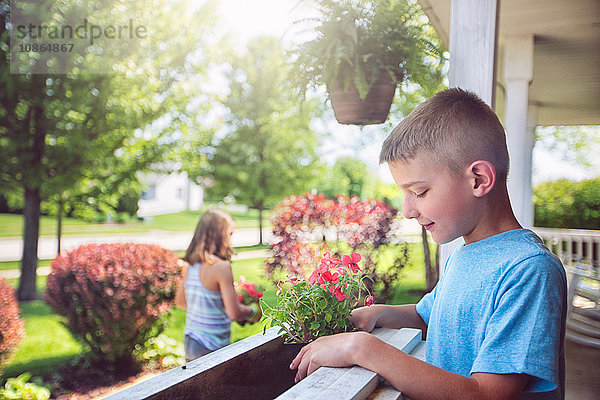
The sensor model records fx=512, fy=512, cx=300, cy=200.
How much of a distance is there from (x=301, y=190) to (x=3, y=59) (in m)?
4.94

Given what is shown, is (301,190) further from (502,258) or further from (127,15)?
(502,258)

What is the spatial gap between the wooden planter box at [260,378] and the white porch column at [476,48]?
43cm

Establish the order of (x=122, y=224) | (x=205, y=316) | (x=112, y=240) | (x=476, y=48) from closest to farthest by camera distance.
Answer: (x=476, y=48)
(x=205, y=316)
(x=112, y=240)
(x=122, y=224)

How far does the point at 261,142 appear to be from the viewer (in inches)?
345

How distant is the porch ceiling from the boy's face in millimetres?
1568

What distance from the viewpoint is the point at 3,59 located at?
4355mm

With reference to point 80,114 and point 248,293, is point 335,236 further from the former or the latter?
point 80,114

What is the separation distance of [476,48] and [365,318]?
0.64 m

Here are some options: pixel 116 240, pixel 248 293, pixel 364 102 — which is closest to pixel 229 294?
pixel 248 293

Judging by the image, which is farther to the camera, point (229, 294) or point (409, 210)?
point (229, 294)

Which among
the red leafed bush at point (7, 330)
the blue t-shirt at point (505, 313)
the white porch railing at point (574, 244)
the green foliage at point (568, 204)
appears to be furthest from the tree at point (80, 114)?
the blue t-shirt at point (505, 313)

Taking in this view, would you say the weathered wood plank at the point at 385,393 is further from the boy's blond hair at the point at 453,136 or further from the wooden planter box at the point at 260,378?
the boy's blond hair at the point at 453,136

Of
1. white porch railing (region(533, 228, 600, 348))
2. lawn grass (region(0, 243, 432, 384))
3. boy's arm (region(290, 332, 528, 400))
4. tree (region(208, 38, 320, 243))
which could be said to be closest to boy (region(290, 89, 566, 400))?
boy's arm (region(290, 332, 528, 400))

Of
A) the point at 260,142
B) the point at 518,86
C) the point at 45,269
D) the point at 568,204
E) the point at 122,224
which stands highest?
the point at 260,142
